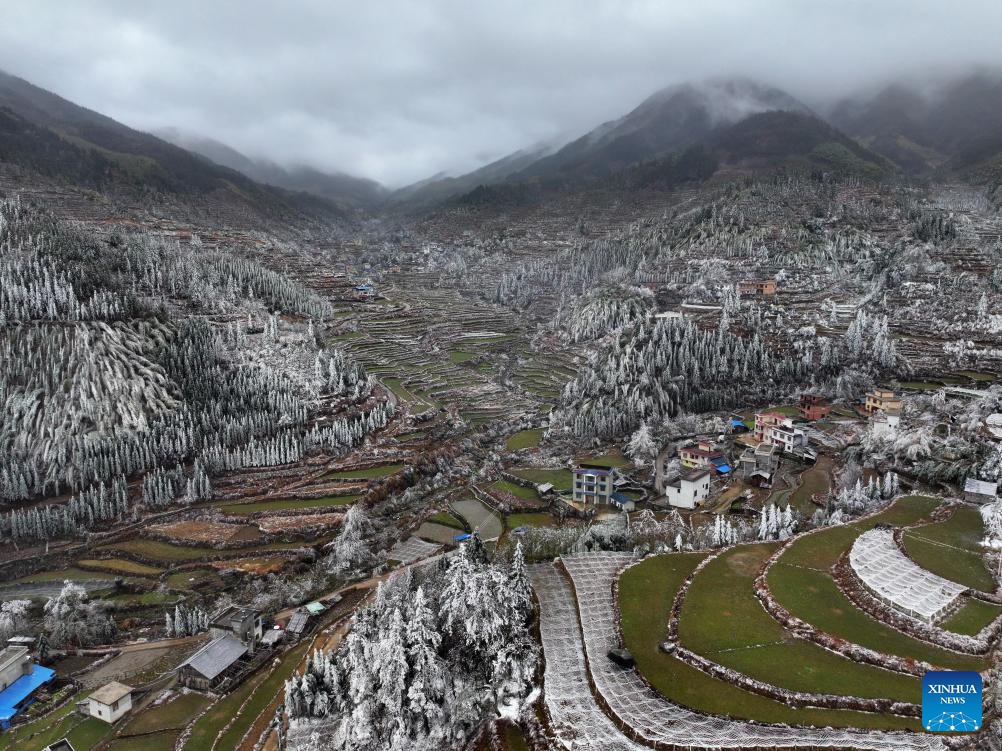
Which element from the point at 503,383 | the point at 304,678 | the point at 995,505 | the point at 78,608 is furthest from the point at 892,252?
the point at 78,608

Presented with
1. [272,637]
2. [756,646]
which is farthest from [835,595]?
[272,637]

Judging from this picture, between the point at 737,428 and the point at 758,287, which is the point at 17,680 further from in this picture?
the point at 758,287

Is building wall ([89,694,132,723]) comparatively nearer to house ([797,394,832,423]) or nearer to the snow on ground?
the snow on ground

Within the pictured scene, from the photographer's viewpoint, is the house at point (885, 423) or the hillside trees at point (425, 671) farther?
the house at point (885, 423)

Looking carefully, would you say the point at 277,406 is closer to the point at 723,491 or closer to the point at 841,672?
the point at 723,491

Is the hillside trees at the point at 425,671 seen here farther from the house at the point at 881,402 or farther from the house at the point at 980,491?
the house at the point at 881,402

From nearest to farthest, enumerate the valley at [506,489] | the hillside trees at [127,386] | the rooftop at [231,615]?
the valley at [506,489]
the rooftop at [231,615]
the hillside trees at [127,386]

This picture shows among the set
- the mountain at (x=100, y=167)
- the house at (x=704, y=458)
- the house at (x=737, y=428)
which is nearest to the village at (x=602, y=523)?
the house at (x=737, y=428)
